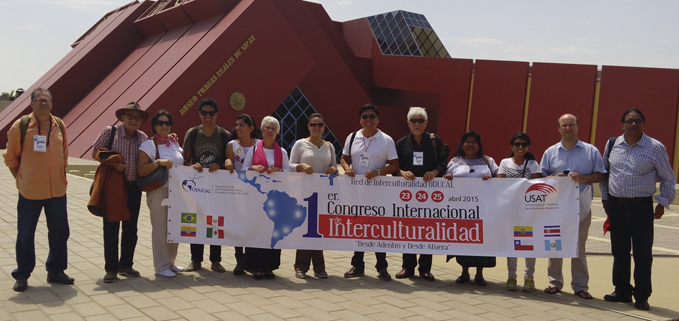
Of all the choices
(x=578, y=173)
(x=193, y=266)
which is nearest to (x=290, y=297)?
(x=193, y=266)

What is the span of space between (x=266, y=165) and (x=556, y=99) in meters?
17.4

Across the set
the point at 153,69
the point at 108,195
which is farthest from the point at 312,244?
the point at 153,69

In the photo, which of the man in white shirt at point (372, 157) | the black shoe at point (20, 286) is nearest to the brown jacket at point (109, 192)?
the black shoe at point (20, 286)

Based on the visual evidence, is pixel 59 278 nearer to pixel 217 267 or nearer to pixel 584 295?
pixel 217 267

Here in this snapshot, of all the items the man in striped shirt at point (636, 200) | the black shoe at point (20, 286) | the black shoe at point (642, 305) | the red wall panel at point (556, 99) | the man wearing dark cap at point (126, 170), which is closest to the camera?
the black shoe at point (20, 286)

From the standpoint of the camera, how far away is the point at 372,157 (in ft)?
20.0

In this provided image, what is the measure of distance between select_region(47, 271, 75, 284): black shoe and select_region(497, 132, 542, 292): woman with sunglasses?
13.9ft

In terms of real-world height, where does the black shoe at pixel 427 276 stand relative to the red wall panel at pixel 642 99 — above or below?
below

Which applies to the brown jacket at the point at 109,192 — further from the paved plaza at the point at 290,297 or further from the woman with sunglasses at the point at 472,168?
the woman with sunglasses at the point at 472,168

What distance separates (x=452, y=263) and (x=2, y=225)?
6389 millimetres

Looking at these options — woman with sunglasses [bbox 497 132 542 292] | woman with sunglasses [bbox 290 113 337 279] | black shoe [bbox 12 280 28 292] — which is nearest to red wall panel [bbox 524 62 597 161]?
woman with sunglasses [bbox 497 132 542 292]

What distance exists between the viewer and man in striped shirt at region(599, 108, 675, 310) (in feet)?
17.6

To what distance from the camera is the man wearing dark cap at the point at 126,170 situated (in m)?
5.57

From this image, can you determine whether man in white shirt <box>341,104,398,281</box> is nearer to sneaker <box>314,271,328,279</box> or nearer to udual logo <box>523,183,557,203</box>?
sneaker <box>314,271,328,279</box>
